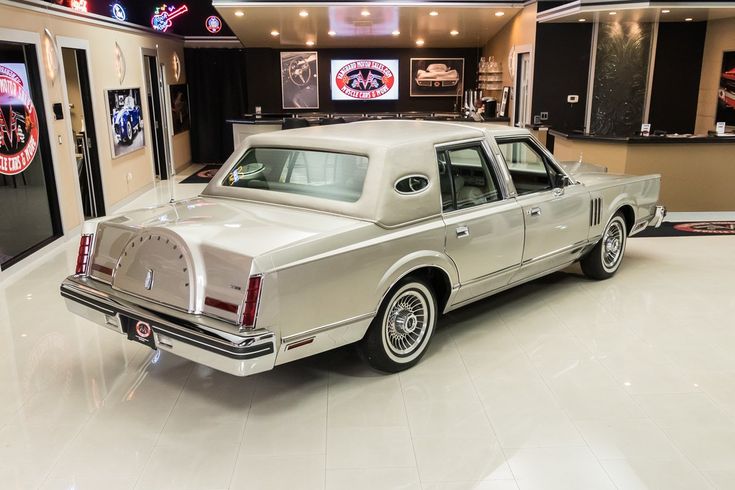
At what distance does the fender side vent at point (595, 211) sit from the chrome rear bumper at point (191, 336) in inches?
134

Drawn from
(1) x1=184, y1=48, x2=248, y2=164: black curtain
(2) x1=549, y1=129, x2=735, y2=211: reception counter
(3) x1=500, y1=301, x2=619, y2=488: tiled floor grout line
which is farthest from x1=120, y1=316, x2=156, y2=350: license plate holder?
(1) x1=184, y1=48, x2=248, y2=164: black curtain

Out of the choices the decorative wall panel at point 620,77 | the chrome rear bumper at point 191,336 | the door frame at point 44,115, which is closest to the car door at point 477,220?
the chrome rear bumper at point 191,336

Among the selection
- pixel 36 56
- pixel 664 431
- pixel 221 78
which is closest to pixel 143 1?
pixel 221 78

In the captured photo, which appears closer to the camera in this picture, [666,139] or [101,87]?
[666,139]

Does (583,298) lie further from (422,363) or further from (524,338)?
(422,363)

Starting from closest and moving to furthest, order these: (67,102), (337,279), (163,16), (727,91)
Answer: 1. (337,279)
2. (67,102)
3. (727,91)
4. (163,16)

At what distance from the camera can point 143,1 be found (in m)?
14.6

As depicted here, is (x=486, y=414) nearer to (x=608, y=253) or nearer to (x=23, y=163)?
(x=608, y=253)

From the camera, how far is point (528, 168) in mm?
5121

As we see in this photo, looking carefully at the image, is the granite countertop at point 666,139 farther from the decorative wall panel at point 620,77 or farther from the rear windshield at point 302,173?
the rear windshield at point 302,173

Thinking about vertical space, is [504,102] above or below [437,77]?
below

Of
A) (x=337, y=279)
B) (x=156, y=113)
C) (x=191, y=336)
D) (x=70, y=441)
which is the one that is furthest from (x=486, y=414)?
(x=156, y=113)

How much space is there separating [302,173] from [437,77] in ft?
39.4

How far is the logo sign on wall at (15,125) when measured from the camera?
6.45 m
